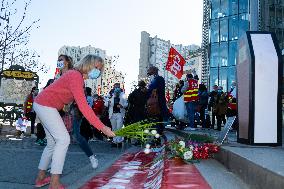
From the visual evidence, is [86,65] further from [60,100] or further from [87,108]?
[87,108]

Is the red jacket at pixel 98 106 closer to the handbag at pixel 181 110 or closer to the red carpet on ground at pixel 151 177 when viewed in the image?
the handbag at pixel 181 110

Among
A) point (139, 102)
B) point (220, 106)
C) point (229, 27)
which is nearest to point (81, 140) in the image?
point (139, 102)

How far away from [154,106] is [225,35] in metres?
32.2

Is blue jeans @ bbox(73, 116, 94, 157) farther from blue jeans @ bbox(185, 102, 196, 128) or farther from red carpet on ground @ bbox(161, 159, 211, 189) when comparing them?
blue jeans @ bbox(185, 102, 196, 128)

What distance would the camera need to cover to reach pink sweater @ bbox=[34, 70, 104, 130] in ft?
14.9

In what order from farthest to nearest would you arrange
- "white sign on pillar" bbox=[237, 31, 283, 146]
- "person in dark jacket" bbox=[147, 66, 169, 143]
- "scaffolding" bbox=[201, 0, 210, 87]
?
"scaffolding" bbox=[201, 0, 210, 87], "person in dark jacket" bbox=[147, 66, 169, 143], "white sign on pillar" bbox=[237, 31, 283, 146]

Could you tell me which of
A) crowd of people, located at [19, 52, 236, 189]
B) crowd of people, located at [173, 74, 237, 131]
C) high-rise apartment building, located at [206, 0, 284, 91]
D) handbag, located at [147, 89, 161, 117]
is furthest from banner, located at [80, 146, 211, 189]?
high-rise apartment building, located at [206, 0, 284, 91]

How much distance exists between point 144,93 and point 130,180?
563cm

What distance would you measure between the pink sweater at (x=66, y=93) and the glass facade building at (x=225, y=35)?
35.4 m

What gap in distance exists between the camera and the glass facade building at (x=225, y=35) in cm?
3966

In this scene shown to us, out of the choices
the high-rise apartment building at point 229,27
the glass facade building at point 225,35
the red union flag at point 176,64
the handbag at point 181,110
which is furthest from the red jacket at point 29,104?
the glass facade building at point 225,35

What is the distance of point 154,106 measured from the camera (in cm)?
983

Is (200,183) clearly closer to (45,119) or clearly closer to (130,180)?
(130,180)

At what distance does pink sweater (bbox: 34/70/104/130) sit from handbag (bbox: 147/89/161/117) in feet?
16.3
